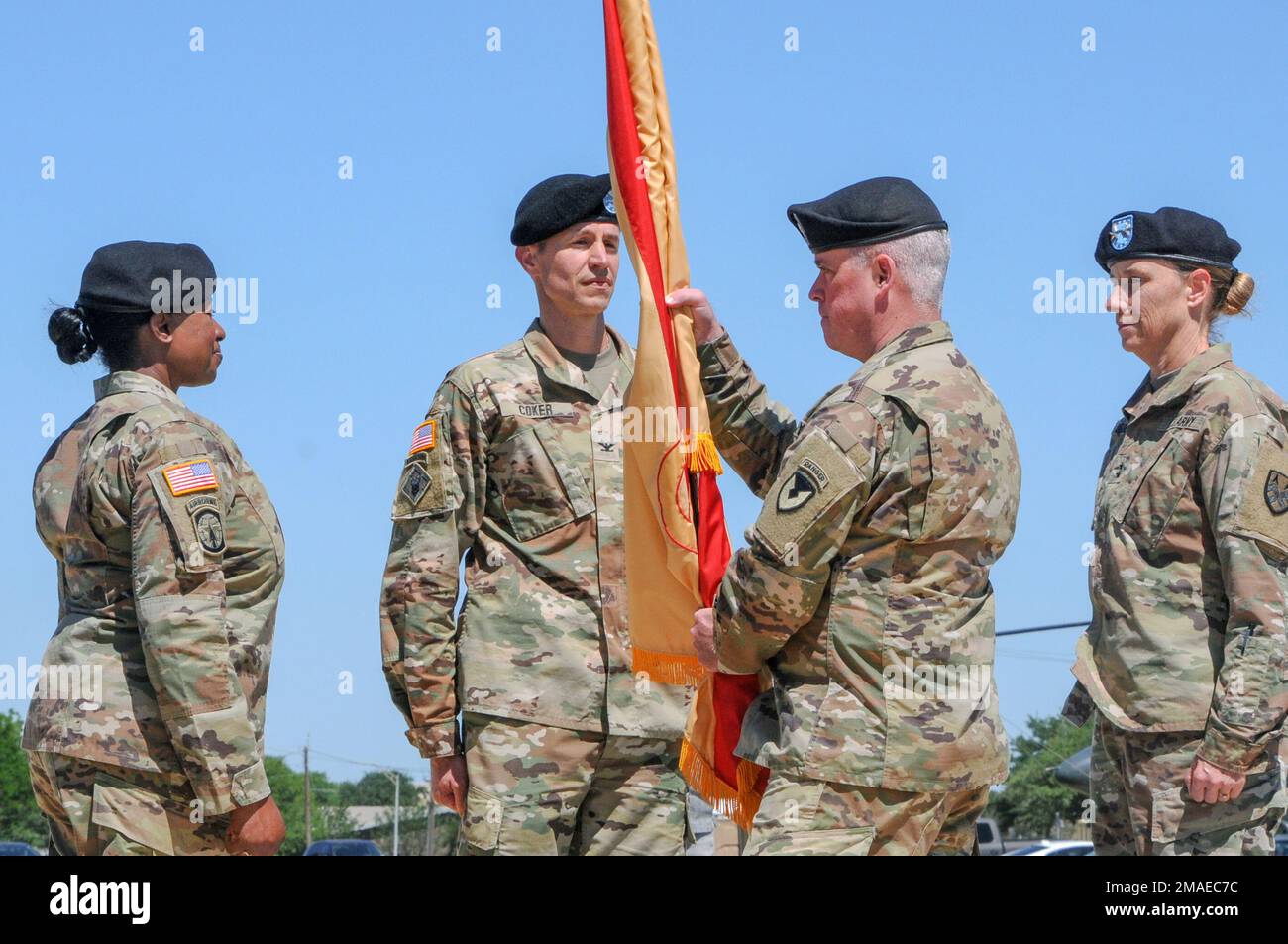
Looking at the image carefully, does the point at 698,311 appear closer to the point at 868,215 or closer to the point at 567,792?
the point at 868,215

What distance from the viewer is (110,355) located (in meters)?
5.34

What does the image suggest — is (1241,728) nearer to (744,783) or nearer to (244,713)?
(744,783)

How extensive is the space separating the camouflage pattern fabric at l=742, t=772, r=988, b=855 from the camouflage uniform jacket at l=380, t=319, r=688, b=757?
1.25m

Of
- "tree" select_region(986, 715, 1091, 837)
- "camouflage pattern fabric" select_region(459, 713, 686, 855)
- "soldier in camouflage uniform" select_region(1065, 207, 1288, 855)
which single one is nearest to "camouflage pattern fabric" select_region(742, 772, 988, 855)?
"camouflage pattern fabric" select_region(459, 713, 686, 855)

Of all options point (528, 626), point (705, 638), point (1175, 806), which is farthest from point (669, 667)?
point (1175, 806)

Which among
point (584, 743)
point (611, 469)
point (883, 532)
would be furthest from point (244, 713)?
point (883, 532)

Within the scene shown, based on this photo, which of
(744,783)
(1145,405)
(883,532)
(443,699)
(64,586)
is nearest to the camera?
(883,532)

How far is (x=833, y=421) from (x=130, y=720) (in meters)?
2.21

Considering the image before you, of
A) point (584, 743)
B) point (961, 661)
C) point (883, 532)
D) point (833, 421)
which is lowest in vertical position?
point (584, 743)

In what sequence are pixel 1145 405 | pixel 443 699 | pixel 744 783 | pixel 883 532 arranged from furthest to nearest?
pixel 1145 405 < pixel 443 699 < pixel 744 783 < pixel 883 532

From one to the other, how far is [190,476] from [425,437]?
99cm

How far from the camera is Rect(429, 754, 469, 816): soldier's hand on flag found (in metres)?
5.58

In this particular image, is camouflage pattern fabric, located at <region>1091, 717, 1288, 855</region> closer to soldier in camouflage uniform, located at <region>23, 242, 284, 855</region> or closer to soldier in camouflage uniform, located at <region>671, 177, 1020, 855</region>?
soldier in camouflage uniform, located at <region>671, 177, 1020, 855</region>

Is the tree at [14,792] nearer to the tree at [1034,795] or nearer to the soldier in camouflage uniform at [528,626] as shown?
the tree at [1034,795]
